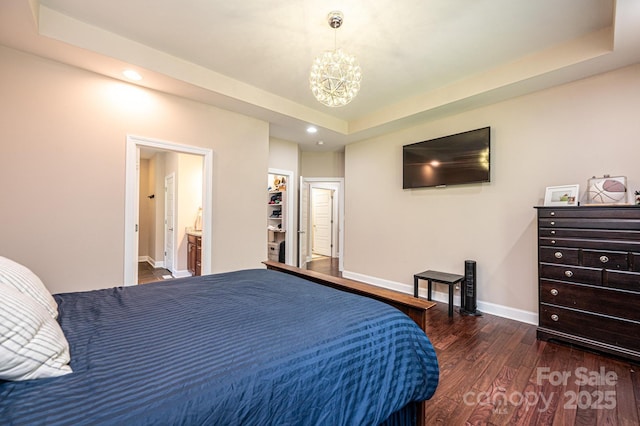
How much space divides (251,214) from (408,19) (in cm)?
290

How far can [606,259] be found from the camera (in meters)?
2.34

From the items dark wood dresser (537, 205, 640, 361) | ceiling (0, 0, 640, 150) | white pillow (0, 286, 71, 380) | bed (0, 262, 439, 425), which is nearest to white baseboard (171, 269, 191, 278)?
ceiling (0, 0, 640, 150)

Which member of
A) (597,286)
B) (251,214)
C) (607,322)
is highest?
(251,214)

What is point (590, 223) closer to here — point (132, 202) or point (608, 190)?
point (608, 190)

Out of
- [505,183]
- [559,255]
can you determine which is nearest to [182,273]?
[505,183]

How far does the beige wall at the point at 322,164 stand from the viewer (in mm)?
5887

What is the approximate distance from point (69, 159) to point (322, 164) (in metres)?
4.17

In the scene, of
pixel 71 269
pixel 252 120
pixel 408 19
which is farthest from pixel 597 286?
pixel 71 269

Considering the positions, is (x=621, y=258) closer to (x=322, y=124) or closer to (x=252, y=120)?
(x=322, y=124)

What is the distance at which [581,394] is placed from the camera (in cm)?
189

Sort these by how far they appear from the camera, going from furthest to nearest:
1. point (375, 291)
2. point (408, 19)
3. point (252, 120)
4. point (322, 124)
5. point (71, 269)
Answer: point (322, 124), point (252, 120), point (71, 269), point (408, 19), point (375, 291)

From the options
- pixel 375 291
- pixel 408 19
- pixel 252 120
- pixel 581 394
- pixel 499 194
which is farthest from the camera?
pixel 252 120

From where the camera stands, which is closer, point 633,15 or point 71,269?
point 633,15

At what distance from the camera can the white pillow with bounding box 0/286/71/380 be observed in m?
0.75
